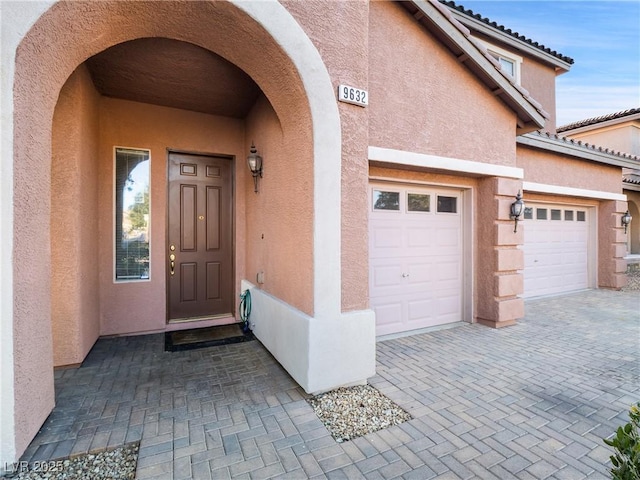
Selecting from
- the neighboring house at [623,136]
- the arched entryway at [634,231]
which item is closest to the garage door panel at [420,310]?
the neighboring house at [623,136]

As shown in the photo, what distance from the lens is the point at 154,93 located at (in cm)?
438

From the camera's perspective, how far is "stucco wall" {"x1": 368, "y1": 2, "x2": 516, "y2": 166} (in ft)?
13.3

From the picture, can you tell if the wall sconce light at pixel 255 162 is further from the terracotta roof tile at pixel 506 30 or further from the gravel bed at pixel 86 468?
the terracotta roof tile at pixel 506 30

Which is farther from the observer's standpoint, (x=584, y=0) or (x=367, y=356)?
(x=584, y=0)

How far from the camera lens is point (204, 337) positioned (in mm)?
4621

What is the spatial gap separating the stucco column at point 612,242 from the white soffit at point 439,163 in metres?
5.23

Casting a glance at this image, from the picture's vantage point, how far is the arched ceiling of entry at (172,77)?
340 centimetres

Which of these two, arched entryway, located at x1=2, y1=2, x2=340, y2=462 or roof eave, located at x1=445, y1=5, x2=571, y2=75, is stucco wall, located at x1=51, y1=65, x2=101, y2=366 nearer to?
arched entryway, located at x1=2, y1=2, x2=340, y2=462

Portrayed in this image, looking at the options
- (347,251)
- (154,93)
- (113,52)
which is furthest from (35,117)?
(347,251)

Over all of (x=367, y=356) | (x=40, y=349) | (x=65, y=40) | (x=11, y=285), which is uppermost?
(x=65, y=40)

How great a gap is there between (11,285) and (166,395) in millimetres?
1645

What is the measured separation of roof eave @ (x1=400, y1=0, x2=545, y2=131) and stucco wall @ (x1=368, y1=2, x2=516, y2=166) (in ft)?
0.31

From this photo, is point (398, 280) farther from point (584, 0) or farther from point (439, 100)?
point (584, 0)

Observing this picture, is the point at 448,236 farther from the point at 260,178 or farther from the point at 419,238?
the point at 260,178
